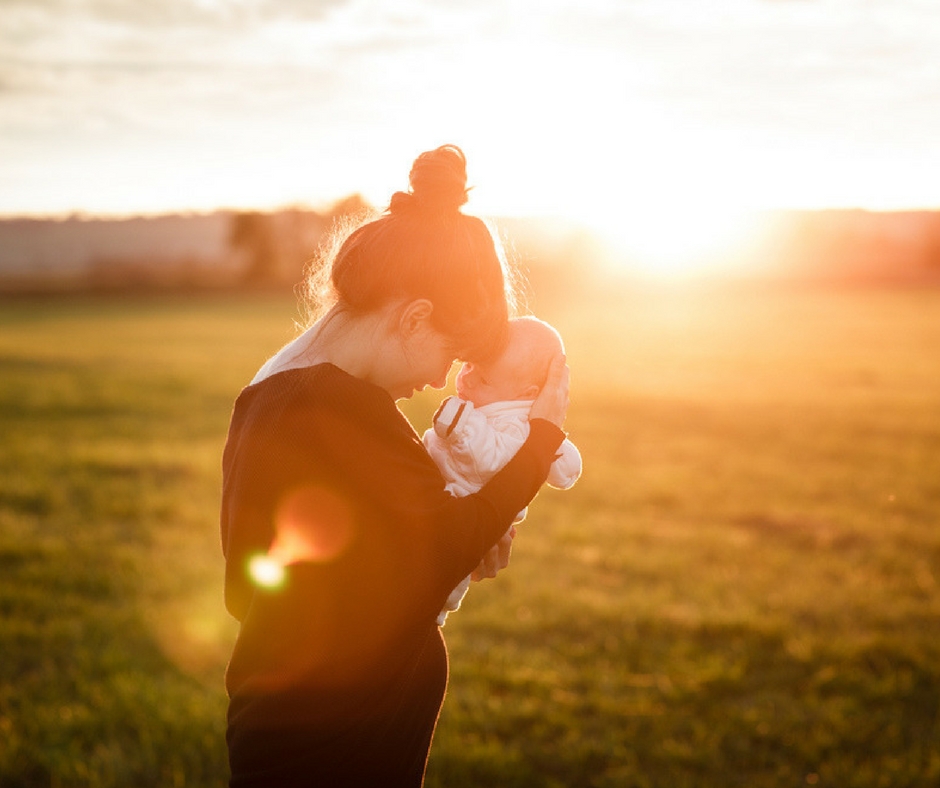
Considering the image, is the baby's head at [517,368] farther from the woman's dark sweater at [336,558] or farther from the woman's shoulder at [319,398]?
the woman's shoulder at [319,398]

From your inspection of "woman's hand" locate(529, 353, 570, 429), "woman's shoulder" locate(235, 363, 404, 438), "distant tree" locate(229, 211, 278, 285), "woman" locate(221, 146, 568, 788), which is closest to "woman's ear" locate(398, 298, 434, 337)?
"woman" locate(221, 146, 568, 788)

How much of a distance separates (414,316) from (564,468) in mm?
627

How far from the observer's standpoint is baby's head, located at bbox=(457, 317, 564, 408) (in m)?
2.33

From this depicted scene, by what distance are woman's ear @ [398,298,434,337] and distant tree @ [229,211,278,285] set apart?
68540 millimetres

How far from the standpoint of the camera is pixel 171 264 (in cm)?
7069

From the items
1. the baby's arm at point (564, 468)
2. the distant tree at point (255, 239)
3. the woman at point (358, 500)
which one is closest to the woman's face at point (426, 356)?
the woman at point (358, 500)

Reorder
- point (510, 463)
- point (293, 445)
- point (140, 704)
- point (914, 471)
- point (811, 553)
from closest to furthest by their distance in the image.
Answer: point (293, 445), point (510, 463), point (140, 704), point (811, 553), point (914, 471)

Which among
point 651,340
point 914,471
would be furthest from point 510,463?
point 651,340

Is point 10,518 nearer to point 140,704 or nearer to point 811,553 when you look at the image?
point 140,704

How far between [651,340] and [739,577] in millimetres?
24762

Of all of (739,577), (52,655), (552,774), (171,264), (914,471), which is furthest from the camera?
(171,264)

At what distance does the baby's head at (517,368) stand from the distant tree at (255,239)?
6829 cm

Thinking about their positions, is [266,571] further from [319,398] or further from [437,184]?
[437,184]

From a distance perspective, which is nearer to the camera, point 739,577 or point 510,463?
point 510,463
